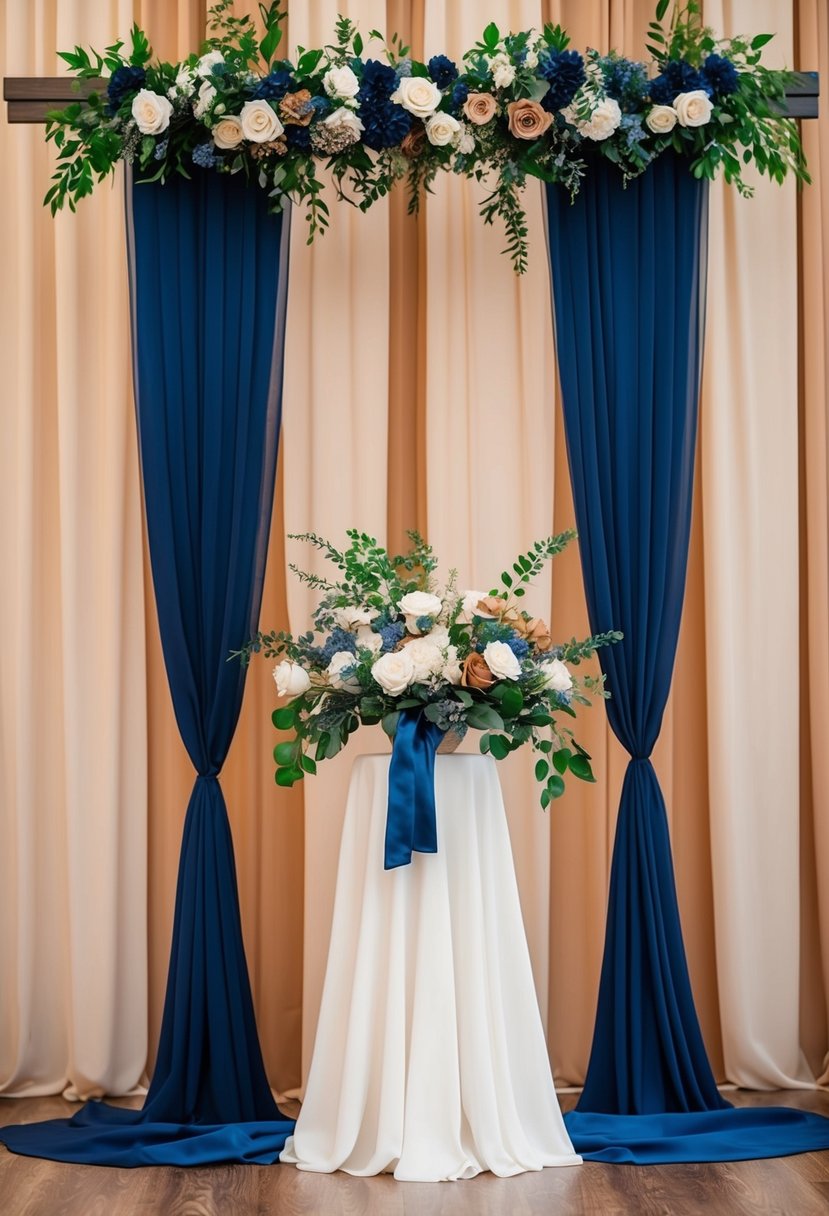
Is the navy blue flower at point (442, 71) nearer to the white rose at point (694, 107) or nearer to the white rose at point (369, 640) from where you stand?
the white rose at point (694, 107)

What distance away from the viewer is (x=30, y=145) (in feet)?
11.9

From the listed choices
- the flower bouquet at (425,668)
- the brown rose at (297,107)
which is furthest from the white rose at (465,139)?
the flower bouquet at (425,668)

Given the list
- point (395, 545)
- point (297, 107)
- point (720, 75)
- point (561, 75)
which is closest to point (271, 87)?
point (297, 107)

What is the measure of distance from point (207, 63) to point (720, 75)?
1298 mm

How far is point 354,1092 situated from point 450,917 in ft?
1.37

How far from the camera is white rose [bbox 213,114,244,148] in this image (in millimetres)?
3166

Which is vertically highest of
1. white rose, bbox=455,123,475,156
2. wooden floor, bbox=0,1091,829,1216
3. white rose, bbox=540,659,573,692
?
white rose, bbox=455,123,475,156

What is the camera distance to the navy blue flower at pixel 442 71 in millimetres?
3209

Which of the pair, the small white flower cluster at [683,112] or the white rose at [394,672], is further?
the small white flower cluster at [683,112]

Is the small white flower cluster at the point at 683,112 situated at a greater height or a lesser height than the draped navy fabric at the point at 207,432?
greater

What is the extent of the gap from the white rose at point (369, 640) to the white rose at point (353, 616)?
14 millimetres

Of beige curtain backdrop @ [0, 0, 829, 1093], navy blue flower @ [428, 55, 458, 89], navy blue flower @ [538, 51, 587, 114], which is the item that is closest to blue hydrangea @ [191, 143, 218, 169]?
beige curtain backdrop @ [0, 0, 829, 1093]

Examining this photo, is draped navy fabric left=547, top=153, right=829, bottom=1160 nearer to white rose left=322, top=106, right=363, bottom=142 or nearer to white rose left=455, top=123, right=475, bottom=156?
white rose left=455, top=123, right=475, bottom=156

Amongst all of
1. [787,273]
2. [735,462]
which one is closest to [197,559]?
[735,462]
